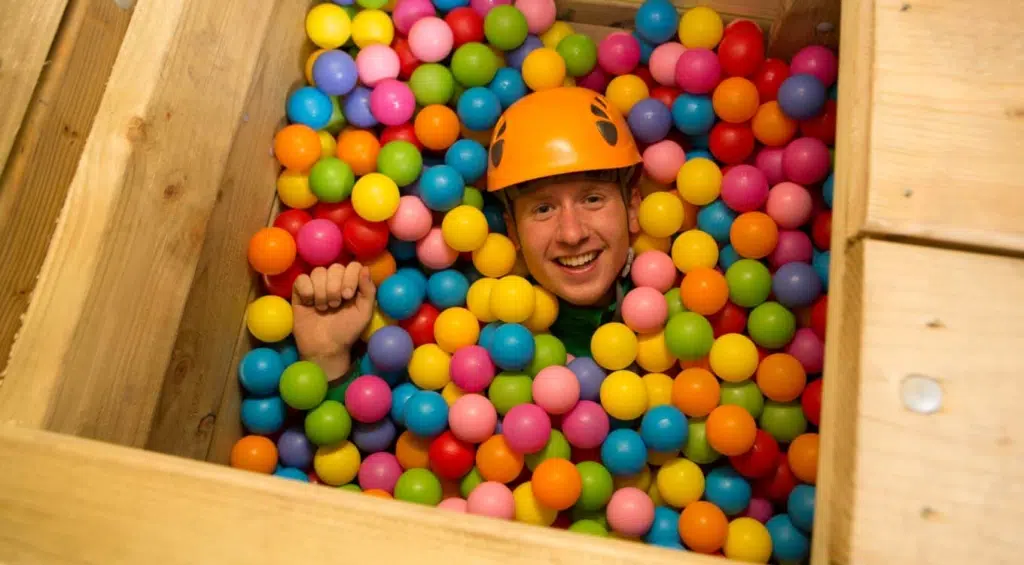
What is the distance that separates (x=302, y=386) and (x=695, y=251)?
→ 2.41 ft

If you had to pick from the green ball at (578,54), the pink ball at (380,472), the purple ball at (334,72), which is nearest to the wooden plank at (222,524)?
the pink ball at (380,472)

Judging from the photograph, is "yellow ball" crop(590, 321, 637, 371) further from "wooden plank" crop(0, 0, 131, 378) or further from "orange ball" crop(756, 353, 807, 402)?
"wooden plank" crop(0, 0, 131, 378)

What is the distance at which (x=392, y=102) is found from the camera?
5.21 ft

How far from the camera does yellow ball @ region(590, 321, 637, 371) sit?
1487 millimetres

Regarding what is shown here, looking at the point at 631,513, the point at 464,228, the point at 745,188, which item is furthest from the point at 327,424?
the point at 745,188

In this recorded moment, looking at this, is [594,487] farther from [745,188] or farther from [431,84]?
[431,84]

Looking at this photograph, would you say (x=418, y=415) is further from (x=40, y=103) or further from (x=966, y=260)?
(x=966, y=260)

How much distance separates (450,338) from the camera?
1541 mm

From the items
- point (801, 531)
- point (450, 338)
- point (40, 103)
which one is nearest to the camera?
point (40, 103)

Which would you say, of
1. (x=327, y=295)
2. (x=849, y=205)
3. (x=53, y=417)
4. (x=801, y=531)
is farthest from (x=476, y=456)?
(x=849, y=205)

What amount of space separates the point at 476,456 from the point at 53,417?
674mm

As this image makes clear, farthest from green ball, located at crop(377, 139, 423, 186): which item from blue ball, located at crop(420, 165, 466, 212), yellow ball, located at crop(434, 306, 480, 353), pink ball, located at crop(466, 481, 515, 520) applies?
pink ball, located at crop(466, 481, 515, 520)

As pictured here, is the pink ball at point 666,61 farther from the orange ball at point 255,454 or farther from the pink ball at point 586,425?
the orange ball at point 255,454

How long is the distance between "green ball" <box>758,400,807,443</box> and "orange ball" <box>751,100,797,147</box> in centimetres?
48
